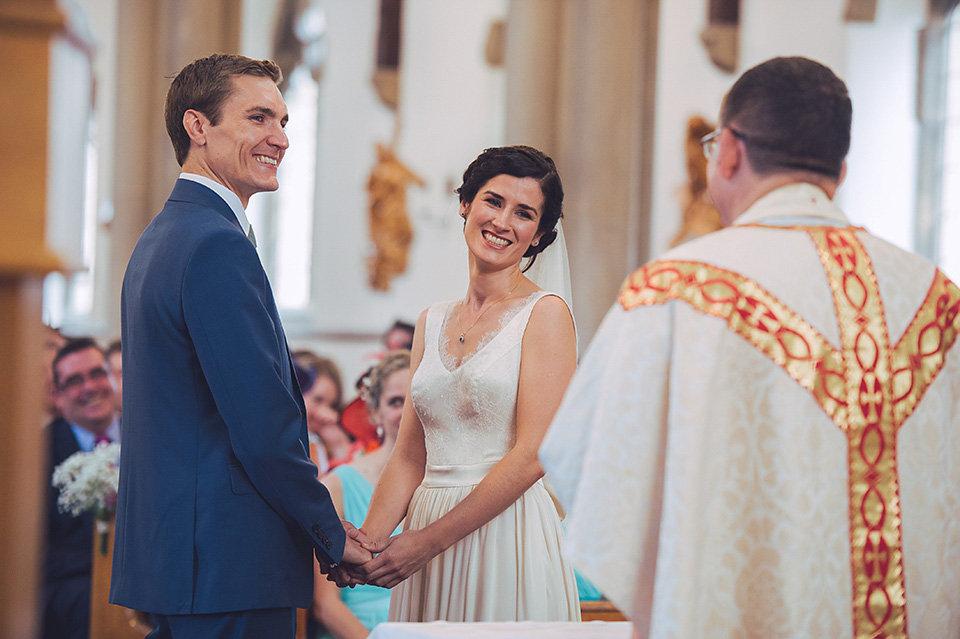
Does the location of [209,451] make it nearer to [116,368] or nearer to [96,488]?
[96,488]

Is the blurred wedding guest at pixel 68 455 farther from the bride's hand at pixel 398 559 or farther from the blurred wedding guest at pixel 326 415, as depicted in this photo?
the bride's hand at pixel 398 559

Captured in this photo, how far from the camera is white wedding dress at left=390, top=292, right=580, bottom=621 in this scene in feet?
10.00

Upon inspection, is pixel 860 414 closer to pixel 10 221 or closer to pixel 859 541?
pixel 859 541

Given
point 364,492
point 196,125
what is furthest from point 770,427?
point 364,492

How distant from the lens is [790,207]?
2.07 m

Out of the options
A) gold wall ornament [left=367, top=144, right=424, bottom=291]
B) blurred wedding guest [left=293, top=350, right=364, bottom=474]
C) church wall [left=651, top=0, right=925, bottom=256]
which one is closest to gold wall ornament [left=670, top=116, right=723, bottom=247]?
church wall [left=651, top=0, right=925, bottom=256]

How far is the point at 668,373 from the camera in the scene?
6.53ft

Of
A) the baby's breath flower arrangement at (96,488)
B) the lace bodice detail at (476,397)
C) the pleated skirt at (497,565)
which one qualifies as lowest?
the baby's breath flower arrangement at (96,488)

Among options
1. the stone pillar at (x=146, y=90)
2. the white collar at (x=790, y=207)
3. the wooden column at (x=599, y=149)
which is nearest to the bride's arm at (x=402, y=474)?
the white collar at (x=790, y=207)

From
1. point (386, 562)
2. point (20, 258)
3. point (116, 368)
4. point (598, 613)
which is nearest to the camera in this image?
Answer: point (20, 258)

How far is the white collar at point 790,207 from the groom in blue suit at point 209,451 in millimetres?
1254

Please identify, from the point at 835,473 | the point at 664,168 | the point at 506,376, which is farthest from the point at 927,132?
the point at 835,473

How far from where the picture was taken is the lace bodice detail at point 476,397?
3.06 meters

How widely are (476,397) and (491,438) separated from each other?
140 millimetres
